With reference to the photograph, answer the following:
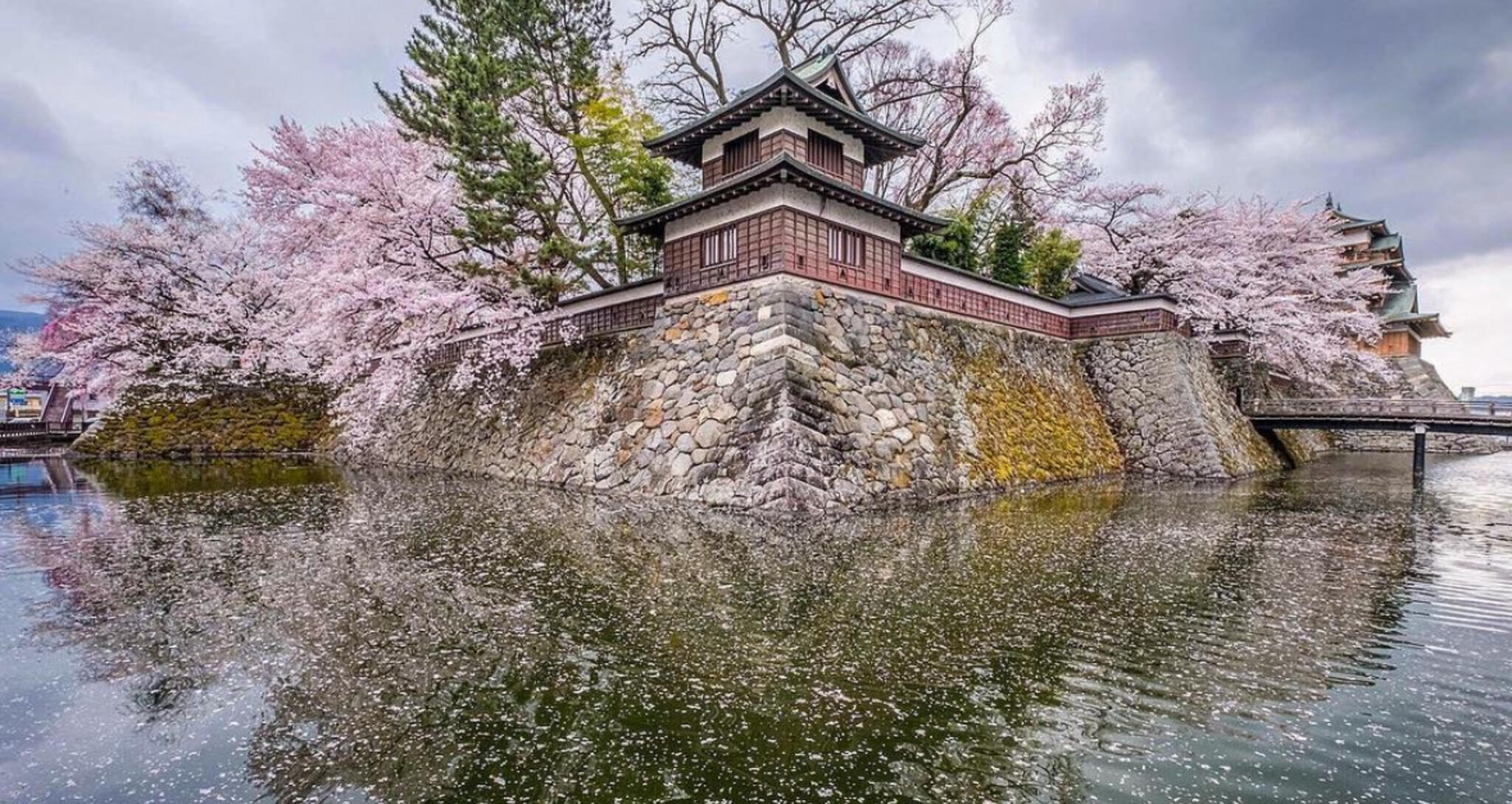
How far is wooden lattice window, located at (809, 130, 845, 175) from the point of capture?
18141mm

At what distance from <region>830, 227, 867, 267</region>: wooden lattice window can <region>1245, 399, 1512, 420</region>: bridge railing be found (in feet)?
63.3

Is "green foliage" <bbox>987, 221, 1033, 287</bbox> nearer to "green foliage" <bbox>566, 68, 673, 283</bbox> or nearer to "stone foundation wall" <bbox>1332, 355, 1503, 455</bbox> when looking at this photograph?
"green foliage" <bbox>566, 68, 673, 283</bbox>

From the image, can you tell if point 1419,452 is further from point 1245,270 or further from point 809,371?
point 809,371

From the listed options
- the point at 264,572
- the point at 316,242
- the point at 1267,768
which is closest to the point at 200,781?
the point at 264,572

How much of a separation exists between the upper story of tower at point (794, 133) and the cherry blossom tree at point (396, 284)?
269 inches

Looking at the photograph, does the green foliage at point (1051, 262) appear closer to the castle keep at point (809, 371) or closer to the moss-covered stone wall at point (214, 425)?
the castle keep at point (809, 371)

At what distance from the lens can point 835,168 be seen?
18953 mm

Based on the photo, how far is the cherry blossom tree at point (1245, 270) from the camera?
28.3m

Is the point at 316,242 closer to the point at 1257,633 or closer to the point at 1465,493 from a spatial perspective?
the point at 1257,633

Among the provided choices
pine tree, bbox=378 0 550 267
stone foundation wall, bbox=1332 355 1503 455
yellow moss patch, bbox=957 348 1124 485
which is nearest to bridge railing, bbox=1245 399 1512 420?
yellow moss patch, bbox=957 348 1124 485

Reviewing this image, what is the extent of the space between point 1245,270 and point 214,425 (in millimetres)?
46244

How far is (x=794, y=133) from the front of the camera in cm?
1752

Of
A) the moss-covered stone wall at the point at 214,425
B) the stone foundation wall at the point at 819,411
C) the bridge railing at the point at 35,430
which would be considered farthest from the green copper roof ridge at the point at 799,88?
the bridge railing at the point at 35,430

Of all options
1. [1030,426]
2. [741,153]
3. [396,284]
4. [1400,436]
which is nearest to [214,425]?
[396,284]
